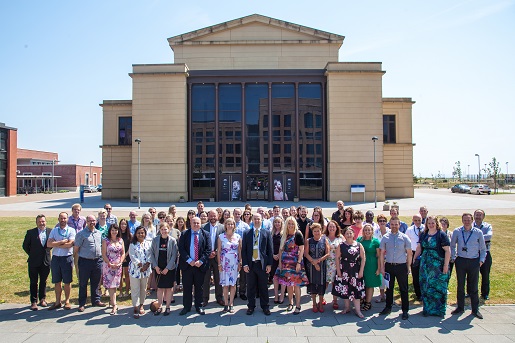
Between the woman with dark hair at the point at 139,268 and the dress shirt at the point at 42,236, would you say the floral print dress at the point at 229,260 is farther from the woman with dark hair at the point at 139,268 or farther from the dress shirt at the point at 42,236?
the dress shirt at the point at 42,236

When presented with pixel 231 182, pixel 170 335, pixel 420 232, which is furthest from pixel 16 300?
pixel 231 182

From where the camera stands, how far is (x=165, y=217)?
348 inches

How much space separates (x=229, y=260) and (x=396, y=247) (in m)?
3.41

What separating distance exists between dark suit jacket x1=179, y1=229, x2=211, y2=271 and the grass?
73.3 inches

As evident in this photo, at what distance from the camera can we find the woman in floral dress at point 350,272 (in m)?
6.89

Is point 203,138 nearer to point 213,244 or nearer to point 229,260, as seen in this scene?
point 213,244

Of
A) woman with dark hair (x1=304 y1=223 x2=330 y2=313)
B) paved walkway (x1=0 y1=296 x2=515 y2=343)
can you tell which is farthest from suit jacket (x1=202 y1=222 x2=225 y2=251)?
woman with dark hair (x1=304 y1=223 x2=330 y2=313)

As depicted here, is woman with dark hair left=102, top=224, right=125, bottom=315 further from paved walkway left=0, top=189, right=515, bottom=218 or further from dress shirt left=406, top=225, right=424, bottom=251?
paved walkway left=0, top=189, right=515, bottom=218

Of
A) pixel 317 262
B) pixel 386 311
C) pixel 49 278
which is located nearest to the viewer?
pixel 386 311

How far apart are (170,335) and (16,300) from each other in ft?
14.2

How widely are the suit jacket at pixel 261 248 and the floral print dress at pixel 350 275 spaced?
4.80 feet

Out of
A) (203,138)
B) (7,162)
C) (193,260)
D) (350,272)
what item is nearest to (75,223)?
(193,260)

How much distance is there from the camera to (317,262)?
7.09 m

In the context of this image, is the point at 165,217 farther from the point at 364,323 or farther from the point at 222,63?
the point at 222,63
